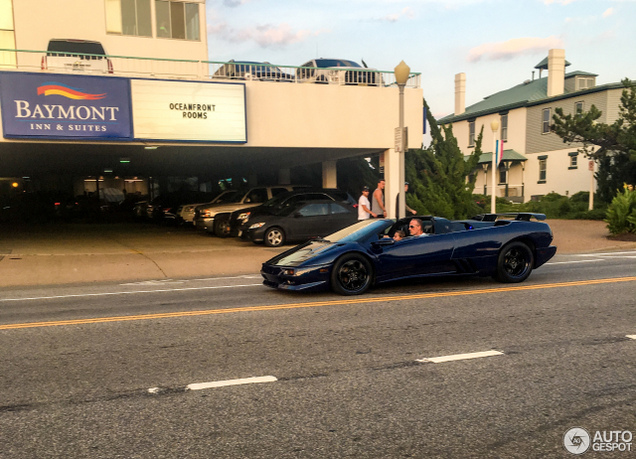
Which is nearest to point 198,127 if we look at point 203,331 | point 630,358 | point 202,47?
point 202,47

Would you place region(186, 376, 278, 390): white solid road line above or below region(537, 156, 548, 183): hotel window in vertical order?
below

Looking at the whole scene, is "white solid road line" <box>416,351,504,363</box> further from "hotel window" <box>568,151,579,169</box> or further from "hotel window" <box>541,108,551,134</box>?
"hotel window" <box>541,108,551,134</box>

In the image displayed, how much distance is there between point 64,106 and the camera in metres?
14.8

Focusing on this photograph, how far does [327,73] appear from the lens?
17.9m

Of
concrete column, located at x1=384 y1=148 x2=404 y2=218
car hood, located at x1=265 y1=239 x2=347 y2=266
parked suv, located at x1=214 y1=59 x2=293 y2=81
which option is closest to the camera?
car hood, located at x1=265 y1=239 x2=347 y2=266

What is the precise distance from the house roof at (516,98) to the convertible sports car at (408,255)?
28.8m

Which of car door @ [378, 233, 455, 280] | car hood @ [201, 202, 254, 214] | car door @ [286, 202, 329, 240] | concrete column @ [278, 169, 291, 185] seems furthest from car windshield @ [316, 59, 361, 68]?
car door @ [378, 233, 455, 280]

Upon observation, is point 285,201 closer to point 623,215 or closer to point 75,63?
point 75,63

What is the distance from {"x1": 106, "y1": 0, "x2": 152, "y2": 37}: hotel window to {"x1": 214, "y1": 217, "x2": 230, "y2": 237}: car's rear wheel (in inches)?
355

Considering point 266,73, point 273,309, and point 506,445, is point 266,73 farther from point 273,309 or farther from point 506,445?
point 506,445

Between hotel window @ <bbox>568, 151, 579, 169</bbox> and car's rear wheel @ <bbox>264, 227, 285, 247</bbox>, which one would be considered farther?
hotel window @ <bbox>568, 151, 579, 169</bbox>

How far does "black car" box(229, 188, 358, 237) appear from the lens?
17.8m

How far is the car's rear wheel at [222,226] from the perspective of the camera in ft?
66.5

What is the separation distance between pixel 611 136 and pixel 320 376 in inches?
1003
